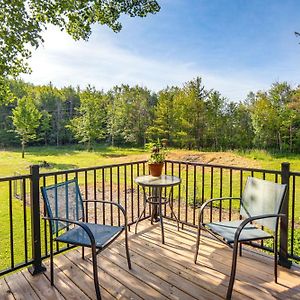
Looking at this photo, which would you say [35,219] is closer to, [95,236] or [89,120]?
[95,236]

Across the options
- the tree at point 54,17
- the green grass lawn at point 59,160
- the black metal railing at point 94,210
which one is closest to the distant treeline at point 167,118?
the green grass lawn at point 59,160

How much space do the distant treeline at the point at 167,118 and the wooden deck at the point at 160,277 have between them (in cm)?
1276

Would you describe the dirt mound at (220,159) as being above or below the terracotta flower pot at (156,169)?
below

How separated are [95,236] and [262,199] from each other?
157 centimetres

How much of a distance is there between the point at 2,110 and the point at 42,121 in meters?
5.49

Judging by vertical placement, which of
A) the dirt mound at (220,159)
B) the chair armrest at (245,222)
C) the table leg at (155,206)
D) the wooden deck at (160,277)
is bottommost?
the dirt mound at (220,159)

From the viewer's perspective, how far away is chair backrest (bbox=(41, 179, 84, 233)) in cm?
212

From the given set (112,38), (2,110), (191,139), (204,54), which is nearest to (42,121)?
(2,110)

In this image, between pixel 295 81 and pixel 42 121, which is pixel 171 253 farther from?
pixel 42 121

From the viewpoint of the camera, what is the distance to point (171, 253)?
8.79 feet

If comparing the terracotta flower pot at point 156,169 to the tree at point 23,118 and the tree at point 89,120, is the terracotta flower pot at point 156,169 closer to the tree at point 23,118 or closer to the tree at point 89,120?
the tree at point 23,118

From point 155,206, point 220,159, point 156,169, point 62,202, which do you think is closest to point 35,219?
point 62,202

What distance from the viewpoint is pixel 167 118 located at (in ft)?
76.2

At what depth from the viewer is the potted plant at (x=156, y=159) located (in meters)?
3.29
